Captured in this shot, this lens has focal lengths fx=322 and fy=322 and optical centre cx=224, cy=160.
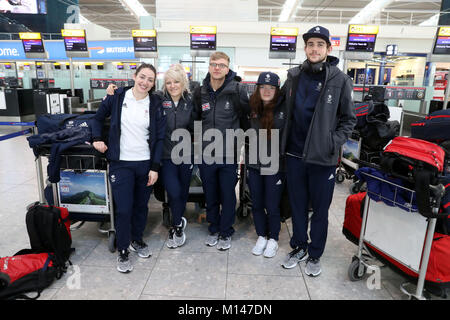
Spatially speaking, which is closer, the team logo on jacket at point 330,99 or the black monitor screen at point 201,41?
the team logo on jacket at point 330,99

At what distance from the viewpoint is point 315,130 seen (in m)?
2.24

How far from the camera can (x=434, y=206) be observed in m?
1.79

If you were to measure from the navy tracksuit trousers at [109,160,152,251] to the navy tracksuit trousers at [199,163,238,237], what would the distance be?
521mm

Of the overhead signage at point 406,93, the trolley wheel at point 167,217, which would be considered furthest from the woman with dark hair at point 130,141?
the overhead signage at point 406,93

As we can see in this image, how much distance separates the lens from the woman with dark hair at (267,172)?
2.52 m

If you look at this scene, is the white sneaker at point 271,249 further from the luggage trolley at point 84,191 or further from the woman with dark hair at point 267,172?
the luggage trolley at point 84,191

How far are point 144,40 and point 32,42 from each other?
417 cm

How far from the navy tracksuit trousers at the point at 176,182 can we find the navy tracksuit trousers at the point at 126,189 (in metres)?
0.21

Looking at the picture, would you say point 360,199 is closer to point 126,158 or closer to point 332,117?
point 332,117

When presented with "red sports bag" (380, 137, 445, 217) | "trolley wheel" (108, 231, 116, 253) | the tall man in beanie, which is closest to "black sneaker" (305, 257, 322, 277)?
the tall man in beanie

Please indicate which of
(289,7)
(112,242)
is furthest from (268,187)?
(289,7)

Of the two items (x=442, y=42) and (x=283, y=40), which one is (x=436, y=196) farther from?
(x=283, y=40)

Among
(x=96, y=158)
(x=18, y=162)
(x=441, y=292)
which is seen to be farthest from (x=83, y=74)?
(x=441, y=292)
